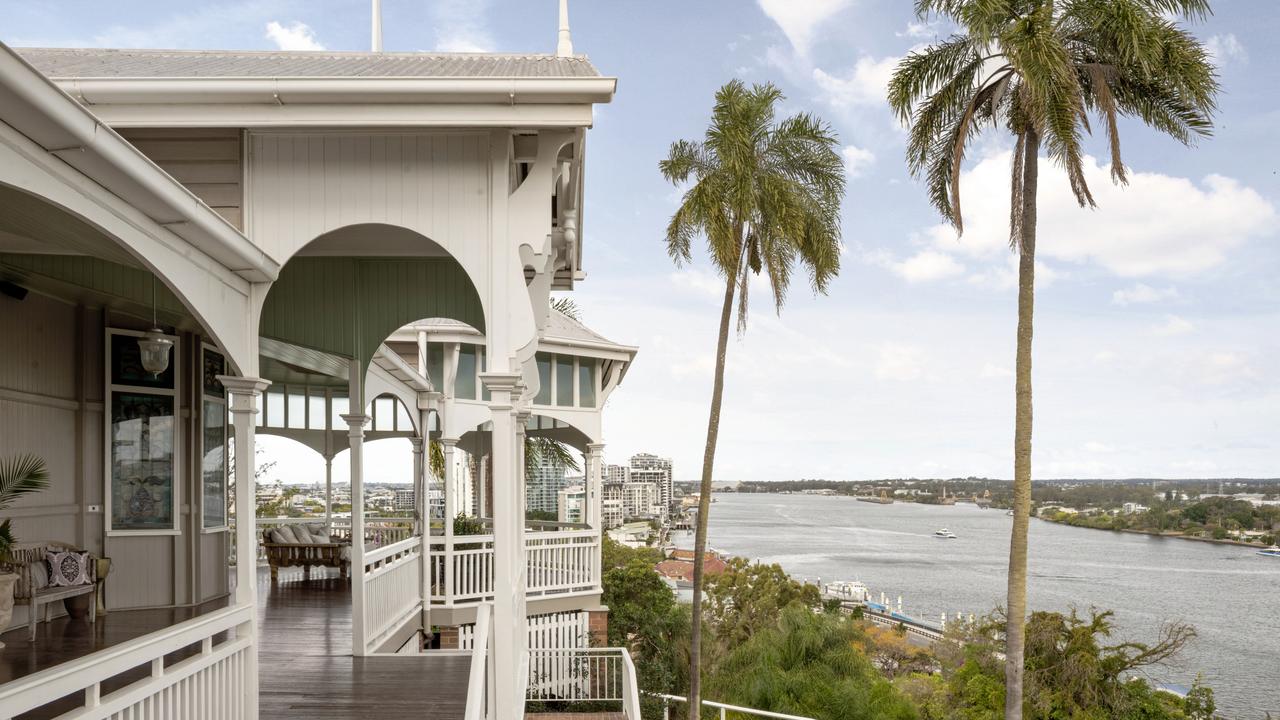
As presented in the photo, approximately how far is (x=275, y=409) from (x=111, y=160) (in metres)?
13.2

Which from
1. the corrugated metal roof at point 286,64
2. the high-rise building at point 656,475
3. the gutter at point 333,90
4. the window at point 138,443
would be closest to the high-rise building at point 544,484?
the window at point 138,443

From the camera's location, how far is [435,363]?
52.9 ft

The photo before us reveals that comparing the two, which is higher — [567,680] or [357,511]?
[357,511]

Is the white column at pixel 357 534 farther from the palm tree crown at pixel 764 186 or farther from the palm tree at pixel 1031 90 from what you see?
the palm tree at pixel 1031 90

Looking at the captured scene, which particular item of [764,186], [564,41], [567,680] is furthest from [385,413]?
[564,41]

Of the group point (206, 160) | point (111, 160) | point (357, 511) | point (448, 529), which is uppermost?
point (206, 160)

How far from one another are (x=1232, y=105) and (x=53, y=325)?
9760cm

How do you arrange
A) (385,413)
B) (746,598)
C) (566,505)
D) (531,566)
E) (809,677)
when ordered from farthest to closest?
(566,505), (746,598), (809,677), (385,413), (531,566)

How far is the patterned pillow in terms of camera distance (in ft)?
25.0

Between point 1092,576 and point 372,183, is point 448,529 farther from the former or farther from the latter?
point 1092,576

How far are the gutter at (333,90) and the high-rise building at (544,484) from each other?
67.9 feet

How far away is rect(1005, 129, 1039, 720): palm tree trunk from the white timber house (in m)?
5.67

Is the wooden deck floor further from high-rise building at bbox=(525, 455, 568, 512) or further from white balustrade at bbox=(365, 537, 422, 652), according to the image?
high-rise building at bbox=(525, 455, 568, 512)

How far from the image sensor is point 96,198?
3.98 metres
